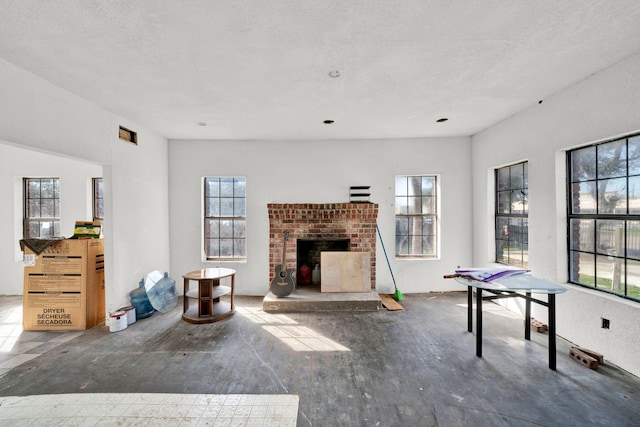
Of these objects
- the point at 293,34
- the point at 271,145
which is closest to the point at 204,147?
the point at 271,145

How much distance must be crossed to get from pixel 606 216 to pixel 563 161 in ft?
2.42

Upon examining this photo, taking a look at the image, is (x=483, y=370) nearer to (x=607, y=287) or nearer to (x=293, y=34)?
(x=607, y=287)

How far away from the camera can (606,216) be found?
2498 mm

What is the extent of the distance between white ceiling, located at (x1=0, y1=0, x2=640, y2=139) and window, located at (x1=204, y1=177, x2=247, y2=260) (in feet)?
4.97

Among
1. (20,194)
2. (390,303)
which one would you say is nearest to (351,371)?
(390,303)

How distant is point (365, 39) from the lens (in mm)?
1900

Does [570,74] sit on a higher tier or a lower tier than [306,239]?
higher

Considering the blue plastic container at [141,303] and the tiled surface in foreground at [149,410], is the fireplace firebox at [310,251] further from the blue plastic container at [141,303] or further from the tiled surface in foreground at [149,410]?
the tiled surface in foreground at [149,410]

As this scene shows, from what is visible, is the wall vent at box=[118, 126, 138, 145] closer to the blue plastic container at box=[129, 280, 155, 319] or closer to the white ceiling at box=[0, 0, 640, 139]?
the white ceiling at box=[0, 0, 640, 139]

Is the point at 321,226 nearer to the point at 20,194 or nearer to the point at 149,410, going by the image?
the point at 149,410

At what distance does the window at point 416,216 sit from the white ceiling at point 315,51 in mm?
1567

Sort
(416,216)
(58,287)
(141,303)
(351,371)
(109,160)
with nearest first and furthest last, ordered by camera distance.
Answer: (351,371)
(58,287)
(109,160)
(141,303)
(416,216)

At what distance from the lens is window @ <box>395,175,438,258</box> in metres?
4.57

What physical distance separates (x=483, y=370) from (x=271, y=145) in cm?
408
